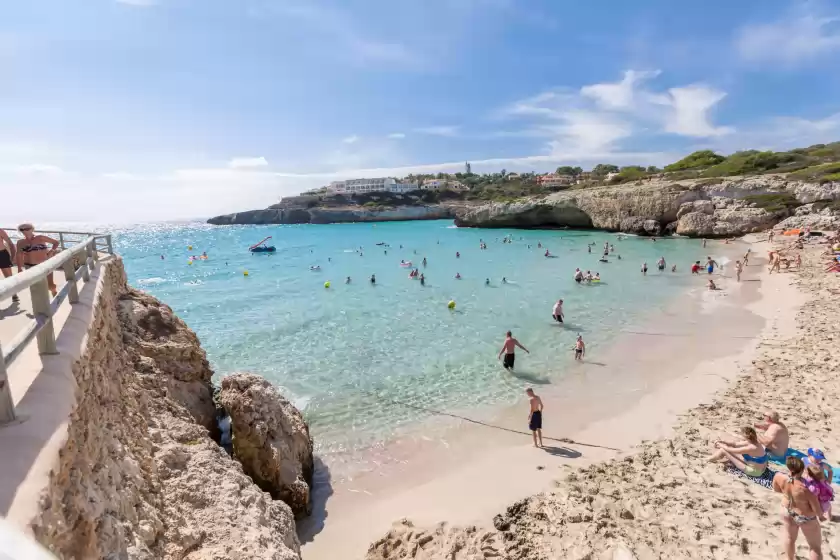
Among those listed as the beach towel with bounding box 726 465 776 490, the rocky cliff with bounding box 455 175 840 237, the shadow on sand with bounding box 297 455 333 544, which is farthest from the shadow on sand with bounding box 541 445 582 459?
the rocky cliff with bounding box 455 175 840 237

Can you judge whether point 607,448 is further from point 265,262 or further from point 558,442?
point 265,262

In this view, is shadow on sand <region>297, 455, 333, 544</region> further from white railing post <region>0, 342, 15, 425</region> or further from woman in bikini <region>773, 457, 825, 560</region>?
woman in bikini <region>773, 457, 825, 560</region>

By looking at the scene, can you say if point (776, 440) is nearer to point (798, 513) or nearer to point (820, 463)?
point (820, 463)

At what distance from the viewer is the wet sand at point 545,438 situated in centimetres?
713

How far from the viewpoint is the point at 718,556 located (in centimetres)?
544

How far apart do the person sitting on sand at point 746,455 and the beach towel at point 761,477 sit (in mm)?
44

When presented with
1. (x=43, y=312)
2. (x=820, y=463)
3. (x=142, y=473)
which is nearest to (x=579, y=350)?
(x=820, y=463)

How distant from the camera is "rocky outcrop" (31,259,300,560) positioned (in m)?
2.55

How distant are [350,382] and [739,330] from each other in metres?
14.0

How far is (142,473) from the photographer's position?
13.4 ft

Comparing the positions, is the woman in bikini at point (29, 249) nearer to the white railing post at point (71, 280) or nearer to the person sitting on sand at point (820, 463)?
the white railing post at point (71, 280)

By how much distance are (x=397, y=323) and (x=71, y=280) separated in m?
15.6

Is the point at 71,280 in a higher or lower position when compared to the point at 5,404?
higher

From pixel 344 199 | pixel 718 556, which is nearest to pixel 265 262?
pixel 718 556
